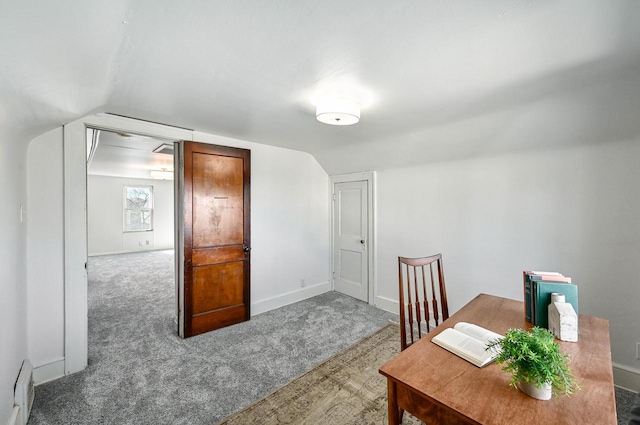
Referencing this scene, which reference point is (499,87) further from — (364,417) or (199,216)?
(199,216)

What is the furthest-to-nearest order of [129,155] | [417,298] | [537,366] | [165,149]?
[129,155] → [165,149] → [417,298] → [537,366]

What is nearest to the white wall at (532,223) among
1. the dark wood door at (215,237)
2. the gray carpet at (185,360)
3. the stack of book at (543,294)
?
the gray carpet at (185,360)

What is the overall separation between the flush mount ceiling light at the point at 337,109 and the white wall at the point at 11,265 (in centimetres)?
182

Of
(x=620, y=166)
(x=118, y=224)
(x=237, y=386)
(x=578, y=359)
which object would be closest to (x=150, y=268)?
(x=118, y=224)

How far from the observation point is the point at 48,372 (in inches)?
88.5

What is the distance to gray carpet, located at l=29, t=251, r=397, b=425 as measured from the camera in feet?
6.35

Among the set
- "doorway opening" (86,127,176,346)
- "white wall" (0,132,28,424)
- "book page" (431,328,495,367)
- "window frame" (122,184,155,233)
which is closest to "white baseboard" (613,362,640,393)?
"book page" (431,328,495,367)

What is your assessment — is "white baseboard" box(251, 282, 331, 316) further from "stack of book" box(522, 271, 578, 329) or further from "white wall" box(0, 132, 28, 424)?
"stack of book" box(522, 271, 578, 329)

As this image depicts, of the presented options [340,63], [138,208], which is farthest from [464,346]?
[138,208]

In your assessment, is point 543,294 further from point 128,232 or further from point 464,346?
point 128,232

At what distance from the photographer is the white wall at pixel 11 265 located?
148cm

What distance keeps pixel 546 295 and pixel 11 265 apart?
3.13 m

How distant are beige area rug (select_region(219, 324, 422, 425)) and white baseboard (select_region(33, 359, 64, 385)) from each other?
5.32ft

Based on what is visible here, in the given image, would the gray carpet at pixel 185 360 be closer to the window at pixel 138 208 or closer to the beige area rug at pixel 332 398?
the beige area rug at pixel 332 398
